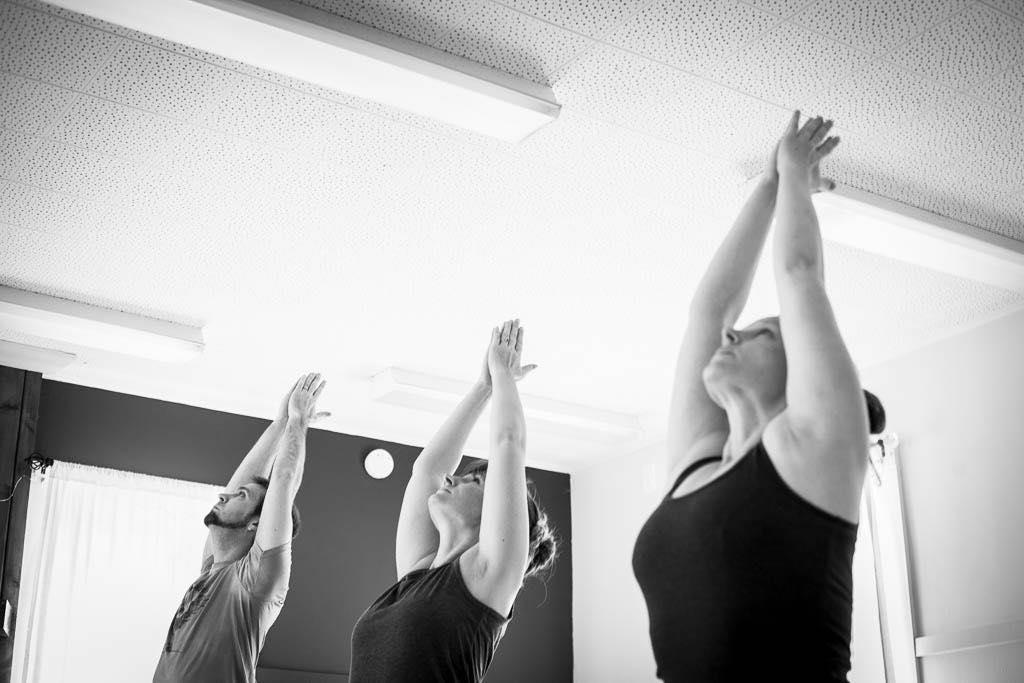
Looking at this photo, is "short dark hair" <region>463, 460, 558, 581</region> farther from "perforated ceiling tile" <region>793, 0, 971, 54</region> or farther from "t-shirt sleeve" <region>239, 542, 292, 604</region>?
"perforated ceiling tile" <region>793, 0, 971, 54</region>

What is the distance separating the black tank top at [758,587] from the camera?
4.12ft

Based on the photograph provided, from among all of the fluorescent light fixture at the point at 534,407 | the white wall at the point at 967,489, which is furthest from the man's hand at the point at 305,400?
the white wall at the point at 967,489

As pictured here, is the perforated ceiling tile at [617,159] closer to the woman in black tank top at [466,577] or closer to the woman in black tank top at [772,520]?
the woman in black tank top at [466,577]

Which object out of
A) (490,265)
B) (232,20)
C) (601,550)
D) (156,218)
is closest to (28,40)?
(232,20)

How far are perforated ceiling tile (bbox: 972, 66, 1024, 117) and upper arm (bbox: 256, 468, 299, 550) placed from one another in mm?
2113

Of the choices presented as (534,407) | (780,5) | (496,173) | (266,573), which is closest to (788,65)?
(780,5)

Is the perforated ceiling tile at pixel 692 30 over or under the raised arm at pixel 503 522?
over

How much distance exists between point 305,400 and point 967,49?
209 centimetres

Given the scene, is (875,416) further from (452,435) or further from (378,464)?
(378,464)

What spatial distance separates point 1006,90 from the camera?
281 cm

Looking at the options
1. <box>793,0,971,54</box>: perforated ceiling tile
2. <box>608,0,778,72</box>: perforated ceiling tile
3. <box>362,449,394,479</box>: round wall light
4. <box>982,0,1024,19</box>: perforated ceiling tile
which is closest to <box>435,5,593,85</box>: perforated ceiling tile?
<box>608,0,778,72</box>: perforated ceiling tile

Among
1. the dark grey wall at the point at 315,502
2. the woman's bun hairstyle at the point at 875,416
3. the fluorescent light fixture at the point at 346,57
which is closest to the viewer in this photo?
the woman's bun hairstyle at the point at 875,416

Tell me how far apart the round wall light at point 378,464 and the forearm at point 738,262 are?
407 centimetres

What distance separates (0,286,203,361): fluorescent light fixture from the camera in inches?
164
